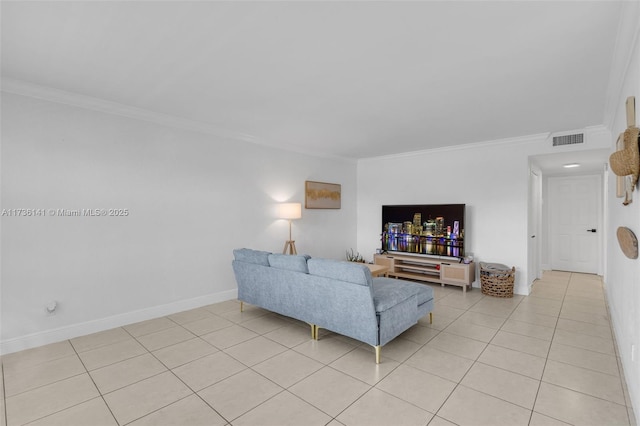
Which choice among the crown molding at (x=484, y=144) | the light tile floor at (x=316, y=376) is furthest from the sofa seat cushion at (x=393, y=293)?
the crown molding at (x=484, y=144)

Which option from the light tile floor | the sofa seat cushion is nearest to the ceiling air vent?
the light tile floor

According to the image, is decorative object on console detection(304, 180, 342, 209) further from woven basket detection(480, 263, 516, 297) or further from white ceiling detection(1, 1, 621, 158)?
woven basket detection(480, 263, 516, 297)

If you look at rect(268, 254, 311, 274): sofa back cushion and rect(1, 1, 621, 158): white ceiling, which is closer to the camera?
rect(1, 1, 621, 158): white ceiling

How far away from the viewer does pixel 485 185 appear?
5.29m

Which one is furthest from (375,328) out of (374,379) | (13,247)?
(13,247)

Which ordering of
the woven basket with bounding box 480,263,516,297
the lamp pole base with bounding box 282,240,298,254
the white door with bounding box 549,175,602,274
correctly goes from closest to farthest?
the woven basket with bounding box 480,263,516,297
the lamp pole base with bounding box 282,240,298,254
the white door with bounding box 549,175,602,274

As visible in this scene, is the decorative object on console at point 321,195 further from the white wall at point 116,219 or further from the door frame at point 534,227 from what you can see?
the door frame at point 534,227

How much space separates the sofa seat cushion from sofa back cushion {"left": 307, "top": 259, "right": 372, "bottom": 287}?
24 cm

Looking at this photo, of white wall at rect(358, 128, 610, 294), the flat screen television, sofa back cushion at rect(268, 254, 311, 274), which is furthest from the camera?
the flat screen television

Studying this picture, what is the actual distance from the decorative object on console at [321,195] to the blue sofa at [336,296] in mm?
2177

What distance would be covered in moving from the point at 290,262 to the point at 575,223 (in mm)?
6562

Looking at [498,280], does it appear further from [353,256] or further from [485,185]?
[353,256]

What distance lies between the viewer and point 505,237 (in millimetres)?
5113

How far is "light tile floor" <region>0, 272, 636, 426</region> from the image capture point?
2041mm
